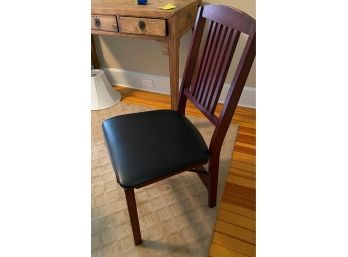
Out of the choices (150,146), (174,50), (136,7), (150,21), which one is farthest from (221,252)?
(136,7)

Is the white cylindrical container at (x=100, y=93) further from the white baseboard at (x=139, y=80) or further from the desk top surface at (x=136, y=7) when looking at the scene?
the desk top surface at (x=136, y=7)

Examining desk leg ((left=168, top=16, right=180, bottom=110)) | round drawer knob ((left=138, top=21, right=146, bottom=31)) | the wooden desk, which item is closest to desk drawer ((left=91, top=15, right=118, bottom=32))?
the wooden desk

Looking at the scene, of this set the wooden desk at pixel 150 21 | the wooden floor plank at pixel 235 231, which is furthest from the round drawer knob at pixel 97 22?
the wooden floor plank at pixel 235 231

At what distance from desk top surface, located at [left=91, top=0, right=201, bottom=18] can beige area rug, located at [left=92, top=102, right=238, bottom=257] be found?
3.08 feet

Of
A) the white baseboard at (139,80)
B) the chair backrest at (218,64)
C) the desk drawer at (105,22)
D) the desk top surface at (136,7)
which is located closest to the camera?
the chair backrest at (218,64)

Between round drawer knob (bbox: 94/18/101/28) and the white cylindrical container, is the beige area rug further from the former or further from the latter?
round drawer knob (bbox: 94/18/101/28)

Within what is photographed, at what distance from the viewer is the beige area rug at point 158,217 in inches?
42.7

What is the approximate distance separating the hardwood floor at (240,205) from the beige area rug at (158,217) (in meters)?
0.04

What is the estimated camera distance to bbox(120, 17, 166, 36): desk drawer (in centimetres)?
146

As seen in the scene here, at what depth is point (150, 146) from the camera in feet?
3.23
